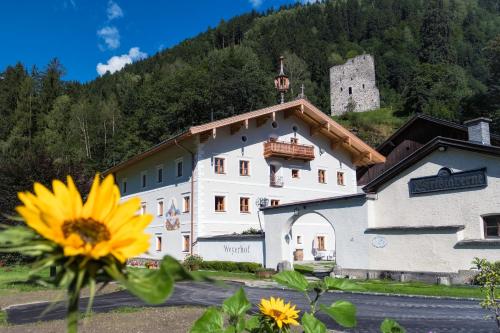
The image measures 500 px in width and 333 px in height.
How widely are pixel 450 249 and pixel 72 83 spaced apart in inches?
3583

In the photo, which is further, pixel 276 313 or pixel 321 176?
pixel 321 176

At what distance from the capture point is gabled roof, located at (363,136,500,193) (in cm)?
1869

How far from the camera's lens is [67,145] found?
69.9m

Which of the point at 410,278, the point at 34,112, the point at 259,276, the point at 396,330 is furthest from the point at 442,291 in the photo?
the point at 34,112

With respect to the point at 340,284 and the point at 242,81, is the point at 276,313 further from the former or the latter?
the point at 242,81

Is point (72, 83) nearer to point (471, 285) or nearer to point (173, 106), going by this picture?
point (173, 106)

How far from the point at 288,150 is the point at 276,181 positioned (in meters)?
2.31

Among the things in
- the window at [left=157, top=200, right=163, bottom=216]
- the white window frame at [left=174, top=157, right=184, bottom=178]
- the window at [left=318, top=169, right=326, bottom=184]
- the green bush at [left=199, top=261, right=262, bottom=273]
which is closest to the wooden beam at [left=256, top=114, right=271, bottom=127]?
the white window frame at [left=174, top=157, right=184, bottom=178]

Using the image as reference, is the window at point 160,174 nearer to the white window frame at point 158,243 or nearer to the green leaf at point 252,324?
the white window frame at point 158,243

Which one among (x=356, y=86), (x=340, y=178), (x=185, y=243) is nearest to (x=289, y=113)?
(x=340, y=178)

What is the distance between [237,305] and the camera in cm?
210

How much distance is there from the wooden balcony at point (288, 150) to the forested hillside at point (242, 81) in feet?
39.8

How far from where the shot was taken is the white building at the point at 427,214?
18.5m

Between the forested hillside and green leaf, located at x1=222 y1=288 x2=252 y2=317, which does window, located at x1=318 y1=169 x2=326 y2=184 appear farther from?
green leaf, located at x1=222 y1=288 x2=252 y2=317
